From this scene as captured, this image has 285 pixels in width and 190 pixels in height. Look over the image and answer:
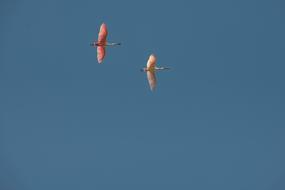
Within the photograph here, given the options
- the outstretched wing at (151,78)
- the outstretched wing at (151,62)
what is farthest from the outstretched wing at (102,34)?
the outstretched wing at (151,78)

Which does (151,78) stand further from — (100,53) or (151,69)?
(100,53)

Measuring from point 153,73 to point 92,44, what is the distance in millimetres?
6401

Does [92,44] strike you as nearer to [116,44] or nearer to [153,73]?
[116,44]

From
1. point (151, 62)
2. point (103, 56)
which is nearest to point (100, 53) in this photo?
point (103, 56)

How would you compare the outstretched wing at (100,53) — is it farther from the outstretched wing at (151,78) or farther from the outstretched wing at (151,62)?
the outstretched wing at (151,78)

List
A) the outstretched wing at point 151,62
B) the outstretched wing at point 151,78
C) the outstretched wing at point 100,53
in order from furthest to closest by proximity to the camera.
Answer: the outstretched wing at point 151,62
the outstretched wing at point 151,78
the outstretched wing at point 100,53

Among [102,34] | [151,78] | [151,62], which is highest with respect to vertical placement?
[102,34]

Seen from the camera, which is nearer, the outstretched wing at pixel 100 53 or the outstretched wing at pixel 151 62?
the outstretched wing at pixel 100 53

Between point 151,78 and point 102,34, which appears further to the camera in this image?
point 151,78

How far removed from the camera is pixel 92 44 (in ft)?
182

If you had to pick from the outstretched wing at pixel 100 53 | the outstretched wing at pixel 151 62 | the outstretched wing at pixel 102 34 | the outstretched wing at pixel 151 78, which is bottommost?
the outstretched wing at pixel 151 78

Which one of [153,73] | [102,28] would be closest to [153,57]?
[153,73]

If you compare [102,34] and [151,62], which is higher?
[102,34]

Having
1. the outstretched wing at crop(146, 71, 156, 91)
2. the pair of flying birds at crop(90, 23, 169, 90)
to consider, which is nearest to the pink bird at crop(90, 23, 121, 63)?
the pair of flying birds at crop(90, 23, 169, 90)
